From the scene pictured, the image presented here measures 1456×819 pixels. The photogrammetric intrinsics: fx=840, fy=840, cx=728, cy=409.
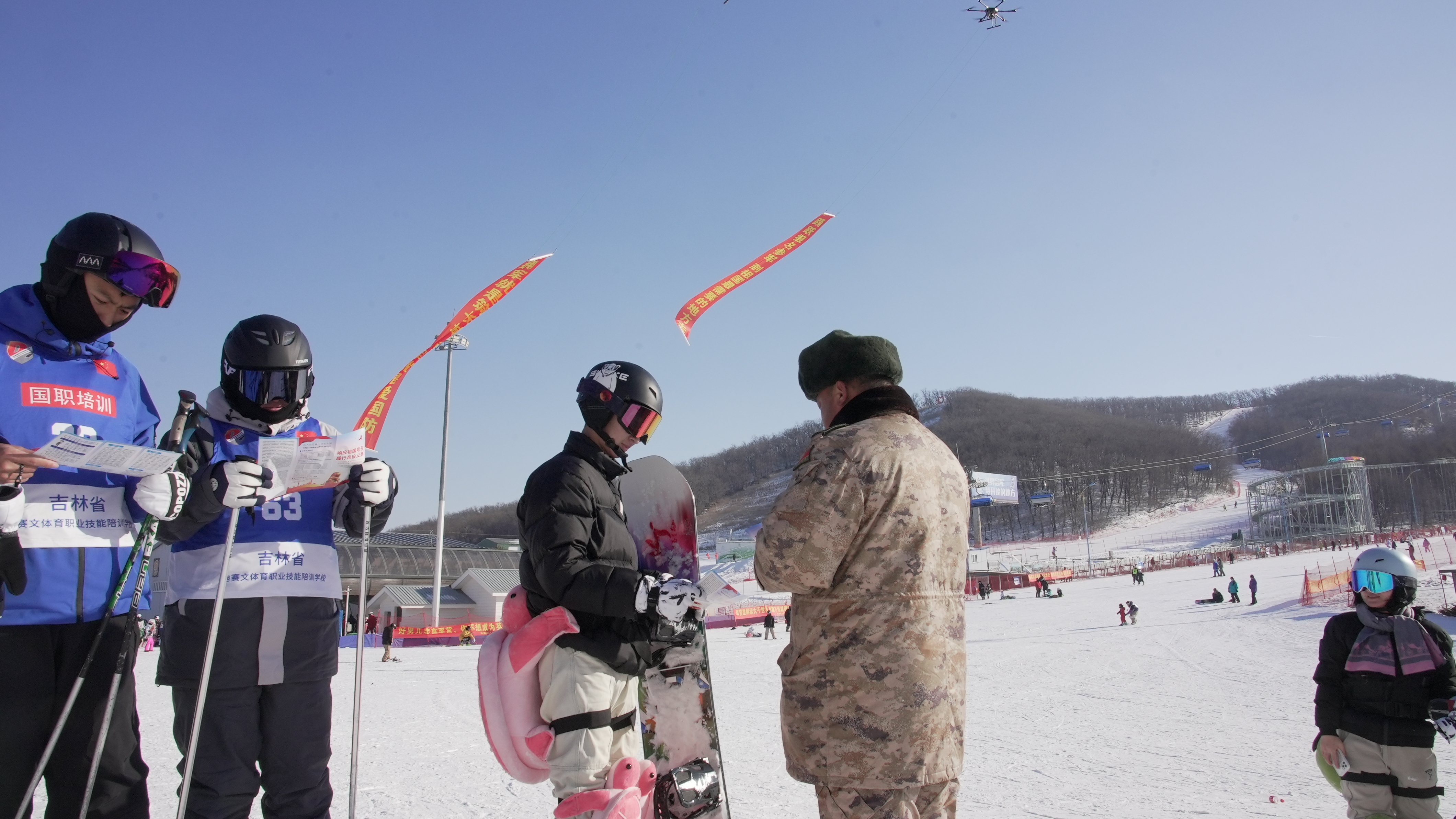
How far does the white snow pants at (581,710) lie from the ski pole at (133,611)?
51.5 inches

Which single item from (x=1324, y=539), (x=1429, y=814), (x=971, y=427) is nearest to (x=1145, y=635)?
(x=1429, y=814)

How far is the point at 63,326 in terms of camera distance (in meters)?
2.74

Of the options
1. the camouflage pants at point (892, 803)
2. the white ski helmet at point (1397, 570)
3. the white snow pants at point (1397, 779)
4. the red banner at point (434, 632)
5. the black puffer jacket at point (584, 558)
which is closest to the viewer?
the camouflage pants at point (892, 803)

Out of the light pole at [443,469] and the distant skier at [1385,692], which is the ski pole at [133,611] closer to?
the distant skier at [1385,692]

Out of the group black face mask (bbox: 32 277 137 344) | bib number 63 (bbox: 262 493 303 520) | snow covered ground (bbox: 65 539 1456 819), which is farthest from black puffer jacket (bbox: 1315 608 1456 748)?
black face mask (bbox: 32 277 137 344)

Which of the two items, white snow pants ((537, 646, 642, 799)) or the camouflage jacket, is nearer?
the camouflage jacket

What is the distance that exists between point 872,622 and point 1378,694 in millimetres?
3092

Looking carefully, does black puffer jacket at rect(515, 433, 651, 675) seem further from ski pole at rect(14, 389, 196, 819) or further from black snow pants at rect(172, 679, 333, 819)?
ski pole at rect(14, 389, 196, 819)

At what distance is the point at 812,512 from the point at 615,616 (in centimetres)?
77

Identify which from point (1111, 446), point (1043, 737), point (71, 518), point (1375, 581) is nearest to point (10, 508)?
point (71, 518)

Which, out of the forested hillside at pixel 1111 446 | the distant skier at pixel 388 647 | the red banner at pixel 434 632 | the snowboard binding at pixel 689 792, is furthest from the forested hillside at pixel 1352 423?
the snowboard binding at pixel 689 792

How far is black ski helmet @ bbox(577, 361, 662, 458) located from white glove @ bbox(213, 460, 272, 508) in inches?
41.9

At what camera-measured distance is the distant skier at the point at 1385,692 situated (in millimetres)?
3697

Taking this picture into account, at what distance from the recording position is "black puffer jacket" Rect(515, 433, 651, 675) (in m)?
2.56
